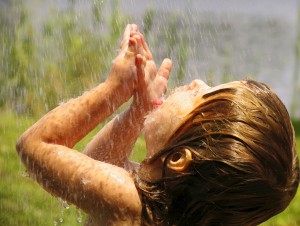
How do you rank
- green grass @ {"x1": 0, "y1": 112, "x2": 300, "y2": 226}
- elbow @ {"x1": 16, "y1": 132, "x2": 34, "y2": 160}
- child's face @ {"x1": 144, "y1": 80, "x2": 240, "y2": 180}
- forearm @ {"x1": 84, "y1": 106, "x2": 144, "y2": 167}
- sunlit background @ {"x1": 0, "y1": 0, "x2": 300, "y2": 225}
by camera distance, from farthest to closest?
sunlit background @ {"x1": 0, "y1": 0, "x2": 300, "y2": 225} → green grass @ {"x1": 0, "y1": 112, "x2": 300, "y2": 226} → forearm @ {"x1": 84, "y1": 106, "x2": 144, "y2": 167} → elbow @ {"x1": 16, "y1": 132, "x2": 34, "y2": 160} → child's face @ {"x1": 144, "y1": 80, "x2": 240, "y2": 180}

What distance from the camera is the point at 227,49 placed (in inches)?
255

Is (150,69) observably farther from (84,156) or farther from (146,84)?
(84,156)

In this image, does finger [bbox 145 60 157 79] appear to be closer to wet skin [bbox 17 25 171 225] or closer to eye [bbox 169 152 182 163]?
wet skin [bbox 17 25 171 225]

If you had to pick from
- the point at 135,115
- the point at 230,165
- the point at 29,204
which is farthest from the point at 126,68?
the point at 29,204

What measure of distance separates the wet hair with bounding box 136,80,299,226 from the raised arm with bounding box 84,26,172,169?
0.91 feet

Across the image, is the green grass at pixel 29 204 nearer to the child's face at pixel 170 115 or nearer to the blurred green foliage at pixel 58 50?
the blurred green foliage at pixel 58 50

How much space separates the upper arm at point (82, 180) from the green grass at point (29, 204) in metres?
0.94

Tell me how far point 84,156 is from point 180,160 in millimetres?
329

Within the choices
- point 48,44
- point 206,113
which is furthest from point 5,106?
point 206,113

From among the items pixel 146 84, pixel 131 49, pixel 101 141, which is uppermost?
pixel 131 49

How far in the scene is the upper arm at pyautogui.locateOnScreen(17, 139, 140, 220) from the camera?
7.99ft

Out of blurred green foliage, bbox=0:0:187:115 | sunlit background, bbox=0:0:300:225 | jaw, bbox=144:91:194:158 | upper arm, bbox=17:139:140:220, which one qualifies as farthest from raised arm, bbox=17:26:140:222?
blurred green foliage, bbox=0:0:187:115

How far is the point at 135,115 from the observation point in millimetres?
2781

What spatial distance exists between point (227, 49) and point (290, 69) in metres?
0.57
